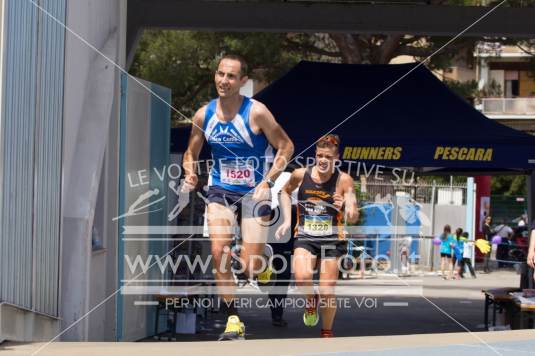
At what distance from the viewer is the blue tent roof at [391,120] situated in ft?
44.4

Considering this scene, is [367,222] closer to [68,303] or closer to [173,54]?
[173,54]

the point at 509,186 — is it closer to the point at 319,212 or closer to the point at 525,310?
the point at 525,310

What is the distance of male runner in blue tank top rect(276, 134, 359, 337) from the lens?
10086mm

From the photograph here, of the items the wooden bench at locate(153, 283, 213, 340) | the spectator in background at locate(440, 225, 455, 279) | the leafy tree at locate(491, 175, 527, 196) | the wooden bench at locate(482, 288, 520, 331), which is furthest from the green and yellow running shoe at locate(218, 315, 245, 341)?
the leafy tree at locate(491, 175, 527, 196)

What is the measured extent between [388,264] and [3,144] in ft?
69.9

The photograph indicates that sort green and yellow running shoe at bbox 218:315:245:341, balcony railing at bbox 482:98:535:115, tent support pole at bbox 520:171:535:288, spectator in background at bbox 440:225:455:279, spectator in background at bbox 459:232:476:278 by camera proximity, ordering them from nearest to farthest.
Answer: green and yellow running shoe at bbox 218:315:245:341, tent support pole at bbox 520:171:535:288, spectator in background at bbox 459:232:476:278, spectator in background at bbox 440:225:455:279, balcony railing at bbox 482:98:535:115

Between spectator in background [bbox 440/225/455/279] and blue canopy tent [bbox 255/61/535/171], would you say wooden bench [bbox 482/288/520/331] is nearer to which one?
blue canopy tent [bbox 255/61/535/171]

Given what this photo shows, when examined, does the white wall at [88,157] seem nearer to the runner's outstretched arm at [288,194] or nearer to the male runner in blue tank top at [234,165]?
the male runner in blue tank top at [234,165]

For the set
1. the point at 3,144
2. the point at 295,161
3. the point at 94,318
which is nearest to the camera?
the point at 3,144

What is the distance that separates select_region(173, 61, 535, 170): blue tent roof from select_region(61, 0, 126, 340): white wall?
342 cm

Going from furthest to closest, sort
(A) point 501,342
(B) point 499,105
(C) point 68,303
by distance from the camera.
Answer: (B) point 499,105 < (C) point 68,303 < (A) point 501,342

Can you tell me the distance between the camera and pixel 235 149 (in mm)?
9156

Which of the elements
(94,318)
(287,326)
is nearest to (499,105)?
(287,326)

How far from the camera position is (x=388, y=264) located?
2841 cm
